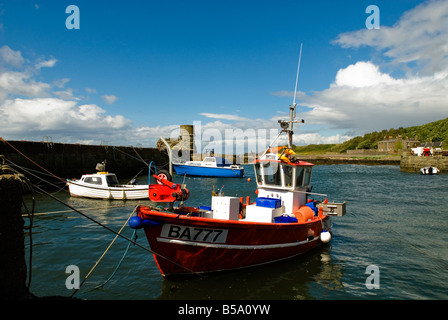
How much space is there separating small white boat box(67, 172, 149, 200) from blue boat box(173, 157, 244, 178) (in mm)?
24740

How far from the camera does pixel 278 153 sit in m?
10.8

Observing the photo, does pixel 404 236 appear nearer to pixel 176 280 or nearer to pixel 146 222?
pixel 176 280

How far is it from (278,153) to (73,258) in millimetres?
8644

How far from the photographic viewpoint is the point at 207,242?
7641mm

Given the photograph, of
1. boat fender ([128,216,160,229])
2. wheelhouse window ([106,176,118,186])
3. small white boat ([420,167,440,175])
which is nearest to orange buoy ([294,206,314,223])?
boat fender ([128,216,160,229])

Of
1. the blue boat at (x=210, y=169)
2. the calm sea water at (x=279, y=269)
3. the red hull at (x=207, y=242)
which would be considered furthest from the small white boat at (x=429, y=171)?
the red hull at (x=207, y=242)

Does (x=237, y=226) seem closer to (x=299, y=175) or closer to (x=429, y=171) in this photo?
(x=299, y=175)

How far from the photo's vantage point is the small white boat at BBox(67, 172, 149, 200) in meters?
21.0

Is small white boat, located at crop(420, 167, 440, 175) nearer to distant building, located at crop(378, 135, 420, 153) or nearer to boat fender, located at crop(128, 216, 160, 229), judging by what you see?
distant building, located at crop(378, 135, 420, 153)

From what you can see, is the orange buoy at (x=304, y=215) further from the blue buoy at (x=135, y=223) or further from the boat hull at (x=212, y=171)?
the boat hull at (x=212, y=171)

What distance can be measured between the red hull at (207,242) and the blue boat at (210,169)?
37674mm

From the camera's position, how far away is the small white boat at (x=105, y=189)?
2105 cm

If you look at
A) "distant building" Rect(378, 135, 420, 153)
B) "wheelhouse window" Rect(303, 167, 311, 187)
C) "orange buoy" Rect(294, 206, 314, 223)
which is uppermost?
"distant building" Rect(378, 135, 420, 153)
